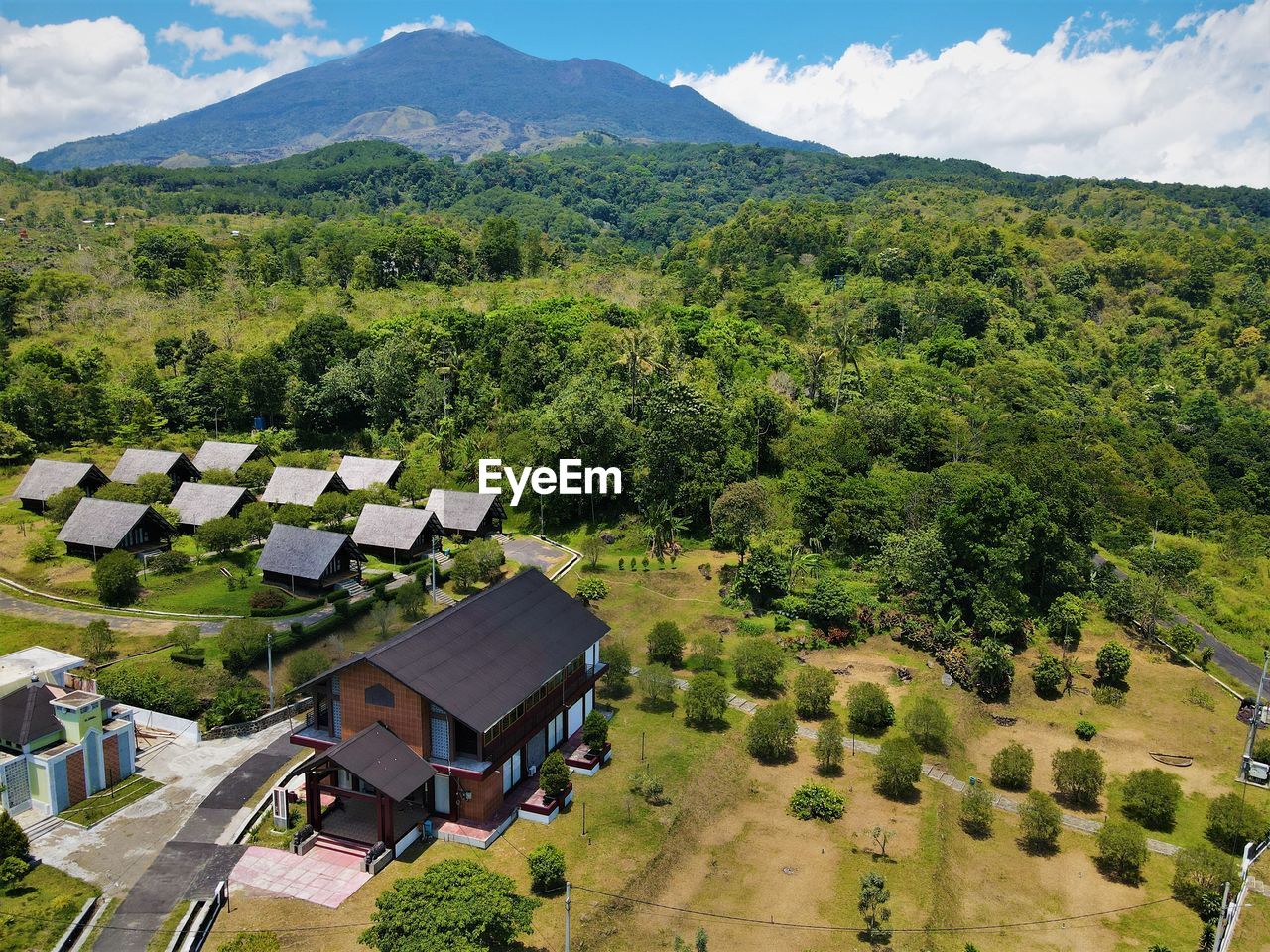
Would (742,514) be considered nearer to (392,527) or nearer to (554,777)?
(392,527)

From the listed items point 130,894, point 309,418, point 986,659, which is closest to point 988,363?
point 986,659

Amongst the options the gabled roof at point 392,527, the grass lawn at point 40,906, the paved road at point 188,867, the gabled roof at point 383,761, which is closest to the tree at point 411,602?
the gabled roof at point 392,527

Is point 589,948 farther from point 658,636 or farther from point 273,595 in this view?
point 273,595

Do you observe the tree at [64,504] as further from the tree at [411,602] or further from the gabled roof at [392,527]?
the tree at [411,602]

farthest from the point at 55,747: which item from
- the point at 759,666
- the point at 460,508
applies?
the point at 460,508

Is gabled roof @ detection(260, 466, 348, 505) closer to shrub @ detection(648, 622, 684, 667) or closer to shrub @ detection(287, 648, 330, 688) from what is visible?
shrub @ detection(287, 648, 330, 688)

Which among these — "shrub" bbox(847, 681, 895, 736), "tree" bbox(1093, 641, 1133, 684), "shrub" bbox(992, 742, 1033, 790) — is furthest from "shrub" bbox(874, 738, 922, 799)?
"tree" bbox(1093, 641, 1133, 684)
